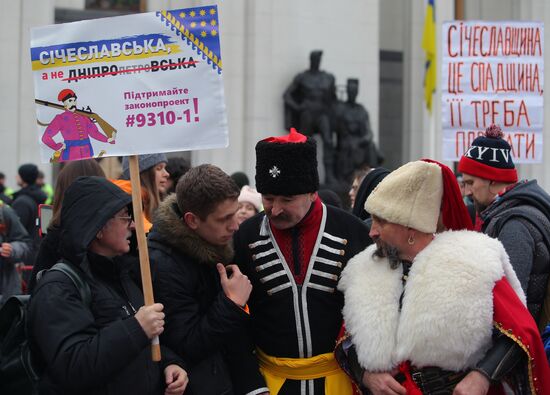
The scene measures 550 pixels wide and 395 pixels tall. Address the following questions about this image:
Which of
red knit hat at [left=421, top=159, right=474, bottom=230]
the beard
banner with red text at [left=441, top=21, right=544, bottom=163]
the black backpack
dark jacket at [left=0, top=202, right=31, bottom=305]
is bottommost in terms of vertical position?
dark jacket at [left=0, top=202, right=31, bottom=305]

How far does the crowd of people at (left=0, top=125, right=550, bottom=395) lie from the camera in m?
3.75

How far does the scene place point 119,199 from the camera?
395cm

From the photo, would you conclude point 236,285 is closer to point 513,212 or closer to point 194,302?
point 194,302

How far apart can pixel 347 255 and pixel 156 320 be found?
3.33 feet

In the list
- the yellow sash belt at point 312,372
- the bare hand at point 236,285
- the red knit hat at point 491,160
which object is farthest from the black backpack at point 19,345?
the red knit hat at point 491,160

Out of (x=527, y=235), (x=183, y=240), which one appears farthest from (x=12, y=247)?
(x=527, y=235)

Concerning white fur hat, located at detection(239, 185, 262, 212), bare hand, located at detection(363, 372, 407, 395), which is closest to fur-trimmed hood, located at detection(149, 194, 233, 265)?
bare hand, located at detection(363, 372, 407, 395)

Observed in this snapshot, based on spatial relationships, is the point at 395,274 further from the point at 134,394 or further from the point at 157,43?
the point at 157,43

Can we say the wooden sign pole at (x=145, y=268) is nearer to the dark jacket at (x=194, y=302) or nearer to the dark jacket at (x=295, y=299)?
the dark jacket at (x=194, y=302)

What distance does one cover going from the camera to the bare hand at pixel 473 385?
372 centimetres

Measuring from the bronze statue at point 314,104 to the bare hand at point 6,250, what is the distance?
1162 cm

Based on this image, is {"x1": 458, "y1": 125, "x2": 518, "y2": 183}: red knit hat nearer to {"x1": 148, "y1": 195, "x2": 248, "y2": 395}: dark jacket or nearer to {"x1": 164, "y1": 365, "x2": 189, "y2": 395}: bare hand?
{"x1": 148, "y1": 195, "x2": 248, "y2": 395}: dark jacket

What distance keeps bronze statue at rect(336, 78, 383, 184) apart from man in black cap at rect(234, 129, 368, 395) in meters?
15.2

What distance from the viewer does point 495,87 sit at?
7637 mm
